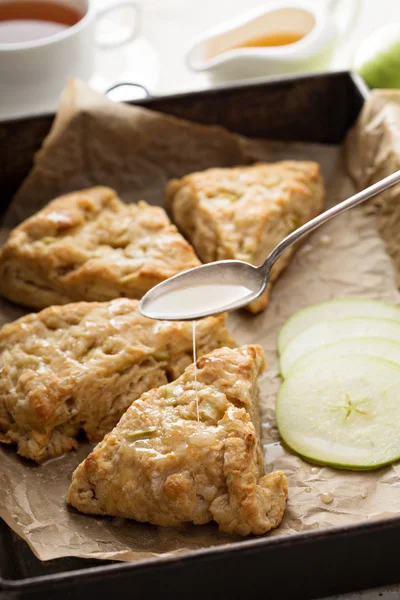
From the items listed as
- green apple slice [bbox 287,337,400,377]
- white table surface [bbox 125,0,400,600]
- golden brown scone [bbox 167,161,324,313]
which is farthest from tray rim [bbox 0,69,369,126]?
green apple slice [bbox 287,337,400,377]

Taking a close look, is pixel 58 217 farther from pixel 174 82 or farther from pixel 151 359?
pixel 174 82

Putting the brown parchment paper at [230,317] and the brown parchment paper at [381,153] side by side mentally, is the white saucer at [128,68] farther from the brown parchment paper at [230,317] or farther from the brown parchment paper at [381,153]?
the brown parchment paper at [381,153]

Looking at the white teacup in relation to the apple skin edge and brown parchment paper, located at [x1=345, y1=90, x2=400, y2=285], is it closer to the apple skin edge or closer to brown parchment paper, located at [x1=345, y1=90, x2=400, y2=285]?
brown parchment paper, located at [x1=345, y1=90, x2=400, y2=285]

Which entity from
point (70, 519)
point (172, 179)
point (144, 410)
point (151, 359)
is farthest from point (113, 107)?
point (70, 519)

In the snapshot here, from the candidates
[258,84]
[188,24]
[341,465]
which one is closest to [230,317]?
[341,465]

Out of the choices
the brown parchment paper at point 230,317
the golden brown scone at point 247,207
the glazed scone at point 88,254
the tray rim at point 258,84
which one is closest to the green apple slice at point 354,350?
the brown parchment paper at point 230,317
